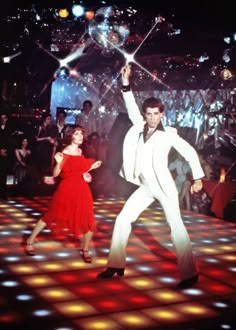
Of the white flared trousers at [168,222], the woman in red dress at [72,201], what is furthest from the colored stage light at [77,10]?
the white flared trousers at [168,222]

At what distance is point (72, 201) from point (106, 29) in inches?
141

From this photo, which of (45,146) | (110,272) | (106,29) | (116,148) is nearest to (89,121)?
(116,148)

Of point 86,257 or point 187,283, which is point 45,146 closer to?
point 86,257

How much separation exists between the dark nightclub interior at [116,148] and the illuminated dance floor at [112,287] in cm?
1

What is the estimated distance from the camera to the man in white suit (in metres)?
5.18

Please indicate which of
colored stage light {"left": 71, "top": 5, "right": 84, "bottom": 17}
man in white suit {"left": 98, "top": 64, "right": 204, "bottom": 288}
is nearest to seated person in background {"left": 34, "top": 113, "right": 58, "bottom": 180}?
colored stage light {"left": 71, "top": 5, "right": 84, "bottom": 17}

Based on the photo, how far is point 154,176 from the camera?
5.26 meters

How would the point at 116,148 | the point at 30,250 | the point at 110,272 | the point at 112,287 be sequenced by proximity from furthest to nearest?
the point at 116,148
the point at 30,250
the point at 110,272
the point at 112,287

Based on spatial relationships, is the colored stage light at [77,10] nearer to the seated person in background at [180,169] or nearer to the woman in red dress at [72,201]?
the seated person in background at [180,169]

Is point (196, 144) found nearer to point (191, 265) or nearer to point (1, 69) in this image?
point (1, 69)

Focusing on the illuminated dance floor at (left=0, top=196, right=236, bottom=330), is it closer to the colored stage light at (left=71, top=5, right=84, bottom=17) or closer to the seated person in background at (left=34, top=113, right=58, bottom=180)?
the seated person in background at (left=34, top=113, right=58, bottom=180)

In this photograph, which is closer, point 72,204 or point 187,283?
point 187,283

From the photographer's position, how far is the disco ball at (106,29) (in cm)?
849

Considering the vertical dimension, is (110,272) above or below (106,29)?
below
